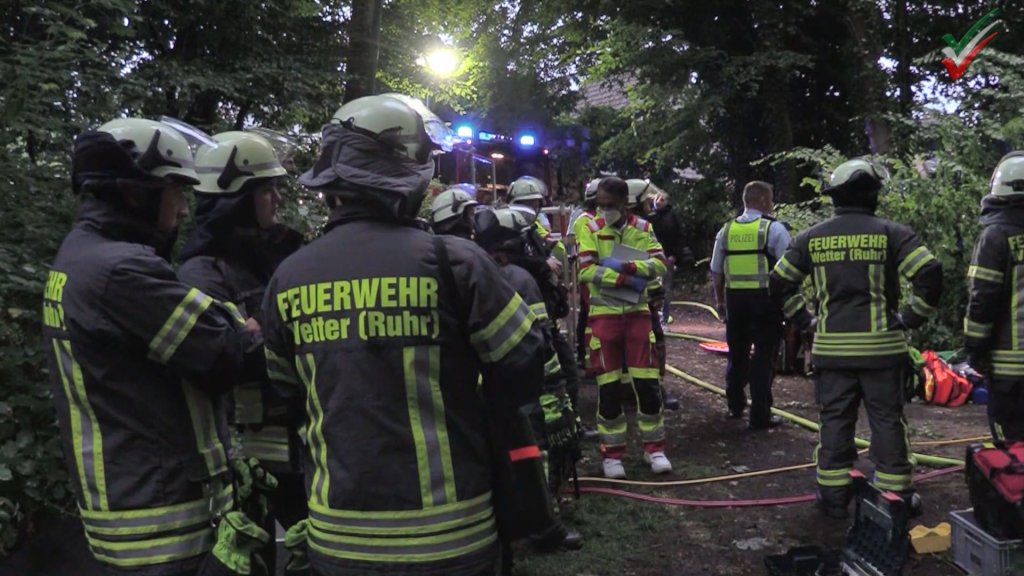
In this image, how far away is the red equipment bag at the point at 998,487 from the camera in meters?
3.83

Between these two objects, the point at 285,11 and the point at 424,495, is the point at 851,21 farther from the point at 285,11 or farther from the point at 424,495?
the point at 424,495

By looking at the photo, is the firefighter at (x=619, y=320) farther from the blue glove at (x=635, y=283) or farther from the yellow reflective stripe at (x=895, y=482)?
the yellow reflective stripe at (x=895, y=482)

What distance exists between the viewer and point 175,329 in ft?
7.83

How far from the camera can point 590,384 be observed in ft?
30.3

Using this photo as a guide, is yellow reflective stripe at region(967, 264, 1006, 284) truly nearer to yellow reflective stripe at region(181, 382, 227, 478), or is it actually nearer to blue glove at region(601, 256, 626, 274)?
blue glove at region(601, 256, 626, 274)

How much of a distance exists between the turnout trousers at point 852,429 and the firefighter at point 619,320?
128 cm

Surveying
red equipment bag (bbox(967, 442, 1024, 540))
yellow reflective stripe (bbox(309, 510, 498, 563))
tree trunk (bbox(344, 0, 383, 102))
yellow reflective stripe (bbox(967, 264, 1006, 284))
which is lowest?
red equipment bag (bbox(967, 442, 1024, 540))

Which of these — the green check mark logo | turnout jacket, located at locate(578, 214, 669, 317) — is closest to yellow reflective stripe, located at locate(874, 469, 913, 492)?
turnout jacket, located at locate(578, 214, 669, 317)

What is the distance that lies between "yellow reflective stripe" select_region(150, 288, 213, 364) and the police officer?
5557 millimetres

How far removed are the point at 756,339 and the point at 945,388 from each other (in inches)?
93.5

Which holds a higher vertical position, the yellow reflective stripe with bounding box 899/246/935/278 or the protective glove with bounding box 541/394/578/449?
the yellow reflective stripe with bounding box 899/246/935/278

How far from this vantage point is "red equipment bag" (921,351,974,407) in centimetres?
810

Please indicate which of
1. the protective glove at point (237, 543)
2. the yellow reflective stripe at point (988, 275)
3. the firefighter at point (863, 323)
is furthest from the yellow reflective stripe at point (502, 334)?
the yellow reflective stripe at point (988, 275)

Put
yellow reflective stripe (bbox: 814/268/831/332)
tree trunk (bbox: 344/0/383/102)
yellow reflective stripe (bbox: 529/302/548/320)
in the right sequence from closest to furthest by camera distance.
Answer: yellow reflective stripe (bbox: 814/268/831/332) → yellow reflective stripe (bbox: 529/302/548/320) → tree trunk (bbox: 344/0/383/102)
